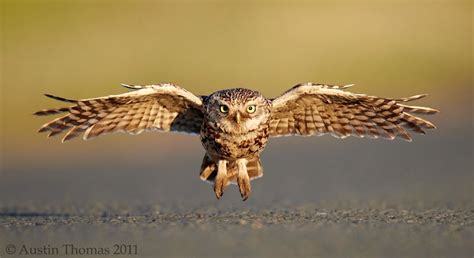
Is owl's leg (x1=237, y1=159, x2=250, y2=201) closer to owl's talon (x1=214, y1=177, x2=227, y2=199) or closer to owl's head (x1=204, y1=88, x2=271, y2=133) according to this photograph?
owl's talon (x1=214, y1=177, x2=227, y2=199)

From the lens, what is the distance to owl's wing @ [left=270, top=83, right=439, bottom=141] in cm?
823

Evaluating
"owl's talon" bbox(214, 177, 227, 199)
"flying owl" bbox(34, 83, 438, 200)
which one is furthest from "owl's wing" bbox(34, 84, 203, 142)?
"owl's talon" bbox(214, 177, 227, 199)

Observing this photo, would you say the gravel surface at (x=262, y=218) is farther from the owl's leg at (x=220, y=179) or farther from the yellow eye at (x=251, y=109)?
the yellow eye at (x=251, y=109)

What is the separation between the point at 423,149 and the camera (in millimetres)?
12266

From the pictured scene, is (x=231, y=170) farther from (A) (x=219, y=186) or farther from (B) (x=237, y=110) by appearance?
(B) (x=237, y=110)

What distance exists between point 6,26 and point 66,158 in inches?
256

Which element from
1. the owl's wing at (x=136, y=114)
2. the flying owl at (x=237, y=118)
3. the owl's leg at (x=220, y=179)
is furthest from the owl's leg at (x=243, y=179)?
the owl's wing at (x=136, y=114)

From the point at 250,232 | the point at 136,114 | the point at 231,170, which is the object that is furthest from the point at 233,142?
the point at 250,232

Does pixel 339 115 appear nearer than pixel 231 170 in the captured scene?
No

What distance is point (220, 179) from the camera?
8.31 metres

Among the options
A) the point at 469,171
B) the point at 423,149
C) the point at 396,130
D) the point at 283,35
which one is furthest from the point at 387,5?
the point at 396,130

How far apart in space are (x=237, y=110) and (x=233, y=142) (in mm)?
313

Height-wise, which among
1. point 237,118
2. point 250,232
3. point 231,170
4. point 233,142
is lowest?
point 250,232

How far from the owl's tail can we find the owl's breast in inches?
5.6
